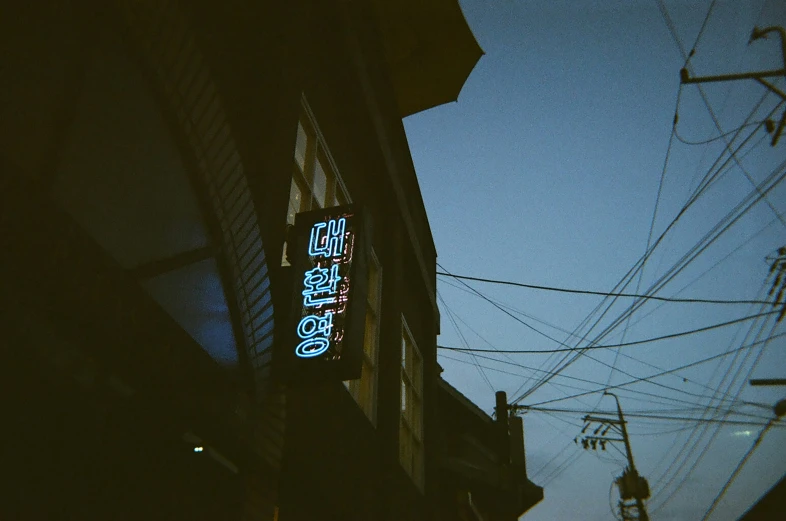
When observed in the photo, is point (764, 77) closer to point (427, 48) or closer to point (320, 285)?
point (427, 48)

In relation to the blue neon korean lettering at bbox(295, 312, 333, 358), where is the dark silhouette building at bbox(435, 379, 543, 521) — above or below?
above

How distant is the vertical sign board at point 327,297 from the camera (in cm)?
522

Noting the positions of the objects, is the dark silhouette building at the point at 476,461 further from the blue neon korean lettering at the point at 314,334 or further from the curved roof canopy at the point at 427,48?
the blue neon korean lettering at the point at 314,334

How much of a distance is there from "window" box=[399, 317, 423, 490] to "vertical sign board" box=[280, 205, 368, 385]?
17.8 ft

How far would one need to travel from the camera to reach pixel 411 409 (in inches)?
472

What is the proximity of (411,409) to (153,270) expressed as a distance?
9.03m

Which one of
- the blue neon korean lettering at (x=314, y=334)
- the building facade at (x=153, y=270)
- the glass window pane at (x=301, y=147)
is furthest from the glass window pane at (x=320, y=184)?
the blue neon korean lettering at (x=314, y=334)

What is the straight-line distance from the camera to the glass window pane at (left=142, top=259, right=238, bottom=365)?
151 inches

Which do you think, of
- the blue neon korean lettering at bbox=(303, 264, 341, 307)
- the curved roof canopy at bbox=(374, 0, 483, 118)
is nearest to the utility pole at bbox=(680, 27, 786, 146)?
the curved roof canopy at bbox=(374, 0, 483, 118)

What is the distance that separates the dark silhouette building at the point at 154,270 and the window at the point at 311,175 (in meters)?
0.08

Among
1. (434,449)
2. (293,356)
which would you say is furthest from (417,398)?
(293,356)

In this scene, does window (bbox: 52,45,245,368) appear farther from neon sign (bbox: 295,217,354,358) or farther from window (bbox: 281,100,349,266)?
window (bbox: 281,100,349,266)

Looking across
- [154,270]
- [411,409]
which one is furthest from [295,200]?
[411,409]

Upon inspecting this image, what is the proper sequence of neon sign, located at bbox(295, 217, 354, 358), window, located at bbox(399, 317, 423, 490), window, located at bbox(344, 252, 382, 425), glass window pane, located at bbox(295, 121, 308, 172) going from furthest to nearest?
window, located at bbox(399, 317, 423, 490)
window, located at bbox(344, 252, 382, 425)
glass window pane, located at bbox(295, 121, 308, 172)
neon sign, located at bbox(295, 217, 354, 358)
